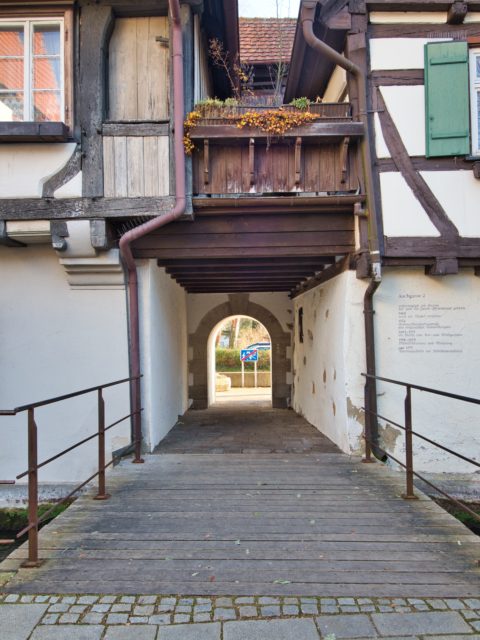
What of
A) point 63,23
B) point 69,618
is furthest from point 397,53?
point 69,618

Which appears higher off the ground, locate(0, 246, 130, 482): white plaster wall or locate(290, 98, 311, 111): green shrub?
locate(290, 98, 311, 111): green shrub

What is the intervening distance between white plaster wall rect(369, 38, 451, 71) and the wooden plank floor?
453 cm

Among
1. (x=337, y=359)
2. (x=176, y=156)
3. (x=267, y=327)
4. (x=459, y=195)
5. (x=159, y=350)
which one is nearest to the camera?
(x=176, y=156)

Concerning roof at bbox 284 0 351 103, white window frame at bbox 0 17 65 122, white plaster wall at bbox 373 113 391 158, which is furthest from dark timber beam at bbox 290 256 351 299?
white window frame at bbox 0 17 65 122

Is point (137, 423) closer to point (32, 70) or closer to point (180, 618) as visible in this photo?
point (180, 618)

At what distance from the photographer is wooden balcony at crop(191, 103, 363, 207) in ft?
16.8

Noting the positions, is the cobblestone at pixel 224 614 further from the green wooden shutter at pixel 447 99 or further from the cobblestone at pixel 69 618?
the green wooden shutter at pixel 447 99

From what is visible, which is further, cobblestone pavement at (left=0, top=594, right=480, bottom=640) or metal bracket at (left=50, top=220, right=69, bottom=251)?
metal bracket at (left=50, top=220, right=69, bottom=251)

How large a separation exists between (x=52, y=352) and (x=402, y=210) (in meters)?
4.53

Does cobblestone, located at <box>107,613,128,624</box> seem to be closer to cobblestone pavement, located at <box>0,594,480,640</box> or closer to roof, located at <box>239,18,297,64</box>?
cobblestone pavement, located at <box>0,594,480,640</box>

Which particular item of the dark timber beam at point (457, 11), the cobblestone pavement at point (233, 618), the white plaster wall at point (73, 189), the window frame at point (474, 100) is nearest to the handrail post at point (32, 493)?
the cobblestone pavement at point (233, 618)

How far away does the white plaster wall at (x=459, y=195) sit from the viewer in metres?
5.12

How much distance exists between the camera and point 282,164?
518 centimetres

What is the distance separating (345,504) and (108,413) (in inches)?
120
